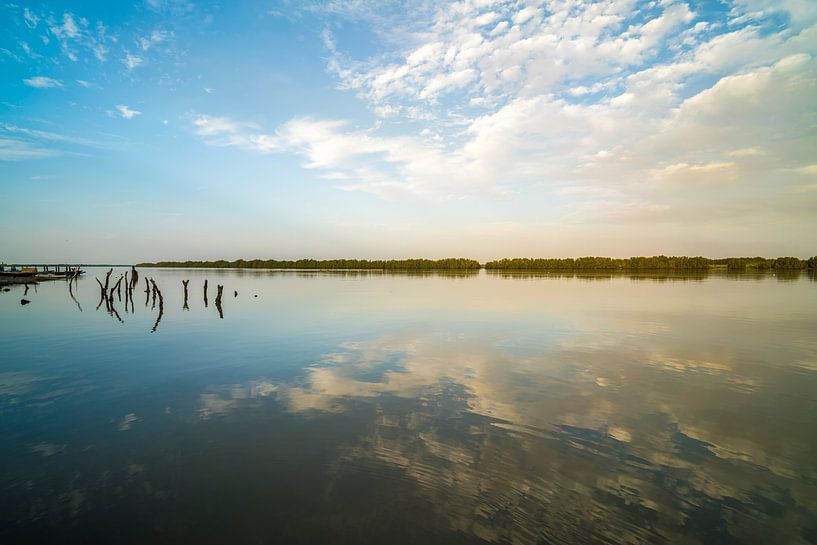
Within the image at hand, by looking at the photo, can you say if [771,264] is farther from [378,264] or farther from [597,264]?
[378,264]

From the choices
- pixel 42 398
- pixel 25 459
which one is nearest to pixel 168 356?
pixel 42 398

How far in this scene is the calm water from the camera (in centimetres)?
475

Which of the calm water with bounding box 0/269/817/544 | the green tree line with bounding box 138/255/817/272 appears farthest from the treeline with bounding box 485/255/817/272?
the calm water with bounding box 0/269/817/544

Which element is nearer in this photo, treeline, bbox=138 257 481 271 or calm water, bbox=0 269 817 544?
calm water, bbox=0 269 817 544

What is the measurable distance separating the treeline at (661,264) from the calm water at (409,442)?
13282 centimetres

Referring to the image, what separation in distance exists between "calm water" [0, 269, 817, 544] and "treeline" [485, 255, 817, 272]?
13282 centimetres

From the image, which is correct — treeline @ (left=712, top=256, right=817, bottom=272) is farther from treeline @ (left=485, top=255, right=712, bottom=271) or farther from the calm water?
the calm water

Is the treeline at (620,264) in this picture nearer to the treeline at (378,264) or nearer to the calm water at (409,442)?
the treeline at (378,264)

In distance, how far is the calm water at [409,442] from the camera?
4.75m

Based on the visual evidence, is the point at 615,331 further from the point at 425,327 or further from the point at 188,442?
the point at 188,442

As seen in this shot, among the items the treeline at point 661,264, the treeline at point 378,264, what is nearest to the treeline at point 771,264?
the treeline at point 661,264

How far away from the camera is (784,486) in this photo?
555 centimetres

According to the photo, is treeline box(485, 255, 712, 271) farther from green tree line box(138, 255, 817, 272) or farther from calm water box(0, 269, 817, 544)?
calm water box(0, 269, 817, 544)

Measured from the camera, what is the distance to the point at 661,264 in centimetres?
13525
